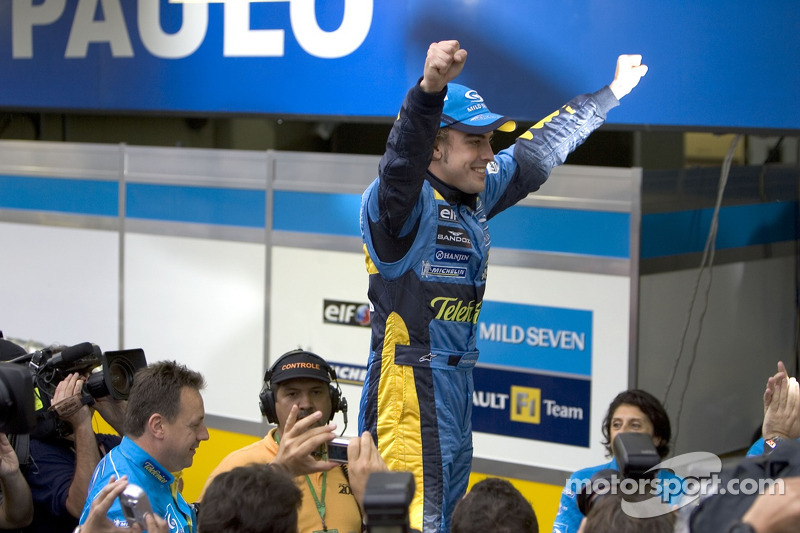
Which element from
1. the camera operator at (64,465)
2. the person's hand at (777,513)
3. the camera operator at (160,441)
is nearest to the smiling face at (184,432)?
the camera operator at (160,441)

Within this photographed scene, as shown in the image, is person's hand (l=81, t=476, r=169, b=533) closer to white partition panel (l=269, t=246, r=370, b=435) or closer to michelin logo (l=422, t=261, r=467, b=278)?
michelin logo (l=422, t=261, r=467, b=278)

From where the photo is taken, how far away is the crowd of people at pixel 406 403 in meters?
2.70

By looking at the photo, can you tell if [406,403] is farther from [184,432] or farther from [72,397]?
[72,397]

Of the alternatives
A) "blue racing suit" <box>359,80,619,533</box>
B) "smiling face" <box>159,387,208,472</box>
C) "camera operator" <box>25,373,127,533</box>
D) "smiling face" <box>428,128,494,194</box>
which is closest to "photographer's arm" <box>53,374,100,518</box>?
"camera operator" <box>25,373,127,533</box>

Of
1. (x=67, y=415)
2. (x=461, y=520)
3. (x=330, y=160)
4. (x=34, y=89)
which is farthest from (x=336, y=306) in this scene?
(x=461, y=520)

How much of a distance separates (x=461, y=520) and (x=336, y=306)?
305cm

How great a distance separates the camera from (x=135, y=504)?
242 cm

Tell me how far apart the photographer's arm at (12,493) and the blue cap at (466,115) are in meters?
1.67

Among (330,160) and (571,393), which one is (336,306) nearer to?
(330,160)

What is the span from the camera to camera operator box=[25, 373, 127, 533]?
3.67 meters

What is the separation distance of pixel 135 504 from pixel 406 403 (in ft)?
3.13

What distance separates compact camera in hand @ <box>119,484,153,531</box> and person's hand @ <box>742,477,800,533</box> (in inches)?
54.5

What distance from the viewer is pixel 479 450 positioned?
190 inches

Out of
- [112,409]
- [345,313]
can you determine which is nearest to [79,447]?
[112,409]
